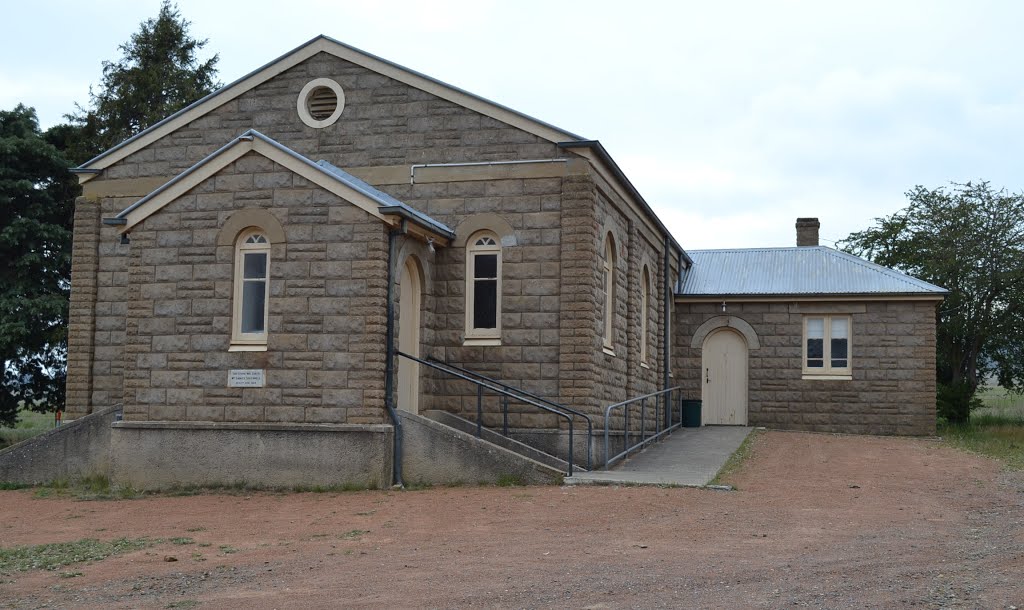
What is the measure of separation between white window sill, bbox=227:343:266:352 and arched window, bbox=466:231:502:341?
3.37 meters

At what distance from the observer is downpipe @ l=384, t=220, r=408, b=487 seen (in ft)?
50.4

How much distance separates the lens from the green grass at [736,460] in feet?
51.8

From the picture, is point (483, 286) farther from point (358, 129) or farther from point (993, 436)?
point (993, 436)

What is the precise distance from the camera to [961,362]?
3347 cm

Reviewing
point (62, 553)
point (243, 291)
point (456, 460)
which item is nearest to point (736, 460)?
point (456, 460)

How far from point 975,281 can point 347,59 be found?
21666mm

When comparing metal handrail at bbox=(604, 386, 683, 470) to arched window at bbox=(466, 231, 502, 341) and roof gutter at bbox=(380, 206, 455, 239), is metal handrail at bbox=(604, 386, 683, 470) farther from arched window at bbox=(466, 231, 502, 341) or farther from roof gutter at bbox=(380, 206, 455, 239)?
roof gutter at bbox=(380, 206, 455, 239)

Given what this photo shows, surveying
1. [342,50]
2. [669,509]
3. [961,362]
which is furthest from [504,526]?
[961,362]

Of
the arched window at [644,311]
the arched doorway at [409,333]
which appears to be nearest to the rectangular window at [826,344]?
the arched window at [644,311]

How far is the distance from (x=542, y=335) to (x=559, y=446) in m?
1.73

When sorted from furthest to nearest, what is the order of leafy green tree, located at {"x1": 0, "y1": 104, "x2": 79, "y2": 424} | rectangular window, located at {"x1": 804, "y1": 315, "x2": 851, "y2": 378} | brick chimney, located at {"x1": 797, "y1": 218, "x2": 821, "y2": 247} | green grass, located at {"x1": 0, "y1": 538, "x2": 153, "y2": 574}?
brick chimney, located at {"x1": 797, "y1": 218, "x2": 821, "y2": 247}
rectangular window, located at {"x1": 804, "y1": 315, "x2": 851, "y2": 378}
leafy green tree, located at {"x1": 0, "y1": 104, "x2": 79, "y2": 424}
green grass, located at {"x1": 0, "y1": 538, "x2": 153, "y2": 574}

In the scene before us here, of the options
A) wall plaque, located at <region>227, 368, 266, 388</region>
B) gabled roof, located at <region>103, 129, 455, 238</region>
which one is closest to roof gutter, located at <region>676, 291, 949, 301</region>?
gabled roof, located at <region>103, 129, 455, 238</region>

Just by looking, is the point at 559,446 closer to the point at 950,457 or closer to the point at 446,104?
the point at 446,104

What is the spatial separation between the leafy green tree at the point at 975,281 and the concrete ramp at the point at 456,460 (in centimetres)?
1945
